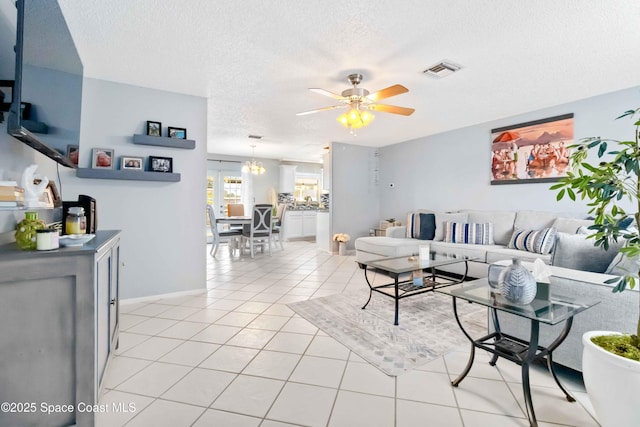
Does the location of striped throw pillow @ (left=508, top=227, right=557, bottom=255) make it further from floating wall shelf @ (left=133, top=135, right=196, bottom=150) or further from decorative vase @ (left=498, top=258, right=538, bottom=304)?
floating wall shelf @ (left=133, top=135, right=196, bottom=150)

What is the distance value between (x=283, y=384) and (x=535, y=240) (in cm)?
343

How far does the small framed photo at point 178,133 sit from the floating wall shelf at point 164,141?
0.08 meters

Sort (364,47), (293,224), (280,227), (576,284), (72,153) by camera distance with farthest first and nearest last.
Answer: (293,224) < (280,227) < (364,47) < (72,153) < (576,284)

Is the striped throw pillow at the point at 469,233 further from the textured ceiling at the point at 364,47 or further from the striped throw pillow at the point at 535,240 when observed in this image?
the textured ceiling at the point at 364,47

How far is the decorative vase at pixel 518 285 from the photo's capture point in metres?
1.56

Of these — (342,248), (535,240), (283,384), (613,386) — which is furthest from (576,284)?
(342,248)

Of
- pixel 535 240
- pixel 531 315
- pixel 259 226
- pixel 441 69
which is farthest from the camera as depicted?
pixel 259 226

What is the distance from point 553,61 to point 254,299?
3.77 metres

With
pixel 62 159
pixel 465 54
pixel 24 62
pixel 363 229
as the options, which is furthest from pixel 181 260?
pixel 363 229

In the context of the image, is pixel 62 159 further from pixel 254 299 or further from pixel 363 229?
pixel 363 229

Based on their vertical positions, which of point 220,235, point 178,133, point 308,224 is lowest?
point 220,235

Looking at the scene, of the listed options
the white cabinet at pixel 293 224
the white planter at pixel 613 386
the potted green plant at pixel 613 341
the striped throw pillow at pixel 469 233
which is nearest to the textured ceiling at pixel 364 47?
the potted green plant at pixel 613 341

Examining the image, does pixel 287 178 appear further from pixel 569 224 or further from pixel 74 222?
pixel 74 222

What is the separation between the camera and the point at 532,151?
4043mm
